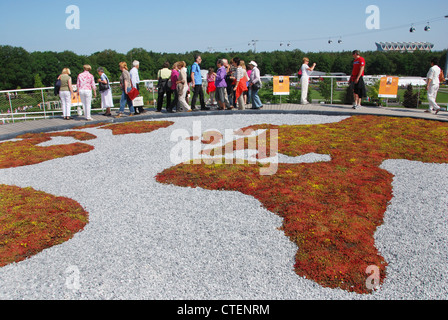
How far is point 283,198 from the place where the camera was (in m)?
6.65

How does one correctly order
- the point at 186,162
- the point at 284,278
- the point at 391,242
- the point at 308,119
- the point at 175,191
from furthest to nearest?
the point at 308,119 < the point at 186,162 < the point at 175,191 < the point at 391,242 < the point at 284,278

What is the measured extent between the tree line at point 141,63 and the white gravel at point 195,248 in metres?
136

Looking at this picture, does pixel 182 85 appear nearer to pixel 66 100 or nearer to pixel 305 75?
pixel 66 100

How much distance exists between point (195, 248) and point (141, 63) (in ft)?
576

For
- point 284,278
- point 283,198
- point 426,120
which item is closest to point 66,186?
point 283,198

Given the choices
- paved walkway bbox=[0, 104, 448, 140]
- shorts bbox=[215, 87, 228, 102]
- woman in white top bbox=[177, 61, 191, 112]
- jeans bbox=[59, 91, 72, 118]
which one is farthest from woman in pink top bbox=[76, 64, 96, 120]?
shorts bbox=[215, 87, 228, 102]

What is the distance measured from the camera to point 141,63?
559 feet

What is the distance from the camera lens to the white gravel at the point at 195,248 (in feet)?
13.7

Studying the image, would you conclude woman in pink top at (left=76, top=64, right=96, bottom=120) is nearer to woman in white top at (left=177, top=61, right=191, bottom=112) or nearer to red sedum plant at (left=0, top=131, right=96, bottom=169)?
red sedum plant at (left=0, top=131, right=96, bottom=169)

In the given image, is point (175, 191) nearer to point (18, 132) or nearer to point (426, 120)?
point (18, 132)

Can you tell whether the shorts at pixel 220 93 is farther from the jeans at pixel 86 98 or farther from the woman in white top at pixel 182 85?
the jeans at pixel 86 98

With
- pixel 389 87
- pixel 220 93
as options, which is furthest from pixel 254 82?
pixel 389 87

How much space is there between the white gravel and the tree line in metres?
136

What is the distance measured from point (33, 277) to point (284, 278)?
2990mm
